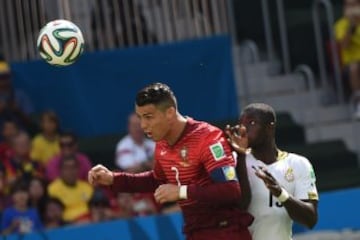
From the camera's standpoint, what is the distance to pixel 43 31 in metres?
9.20

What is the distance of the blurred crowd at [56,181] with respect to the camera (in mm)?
12609

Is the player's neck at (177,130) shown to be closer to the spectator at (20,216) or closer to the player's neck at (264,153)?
the player's neck at (264,153)

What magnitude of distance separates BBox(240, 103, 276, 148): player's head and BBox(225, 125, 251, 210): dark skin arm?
0.12 meters

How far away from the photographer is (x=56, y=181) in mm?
13031

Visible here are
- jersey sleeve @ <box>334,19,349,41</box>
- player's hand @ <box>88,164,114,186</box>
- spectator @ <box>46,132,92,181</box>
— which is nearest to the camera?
player's hand @ <box>88,164,114,186</box>

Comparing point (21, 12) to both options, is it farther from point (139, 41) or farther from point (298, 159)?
point (298, 159)

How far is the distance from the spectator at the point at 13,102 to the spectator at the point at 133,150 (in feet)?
4.65

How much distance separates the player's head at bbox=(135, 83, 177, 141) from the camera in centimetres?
791

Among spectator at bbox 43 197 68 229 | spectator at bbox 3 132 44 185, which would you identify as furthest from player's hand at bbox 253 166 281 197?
spectator at bbox 3 132 44 185

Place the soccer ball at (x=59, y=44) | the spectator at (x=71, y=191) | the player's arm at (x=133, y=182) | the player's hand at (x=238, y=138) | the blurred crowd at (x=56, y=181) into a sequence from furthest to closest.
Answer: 1. the spectator at (x=71, y=191)
2. the blurred crowd at (x=56, y=181)
3. the soccer ball at (x=59, y=44)
4. the player's arm at (x=133, y=182)
5. the player's hand at (x=238, y=138)

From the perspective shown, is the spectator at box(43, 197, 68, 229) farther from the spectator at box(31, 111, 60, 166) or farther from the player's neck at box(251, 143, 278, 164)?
the player's neck at box(251, 143, 278, 164)

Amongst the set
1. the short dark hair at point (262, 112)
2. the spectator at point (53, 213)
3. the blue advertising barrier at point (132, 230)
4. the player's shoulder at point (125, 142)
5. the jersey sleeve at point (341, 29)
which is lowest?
the blue advertising barrier at point (132, 230)

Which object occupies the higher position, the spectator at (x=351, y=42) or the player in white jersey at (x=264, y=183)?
the spectator at (x=351, y=42)

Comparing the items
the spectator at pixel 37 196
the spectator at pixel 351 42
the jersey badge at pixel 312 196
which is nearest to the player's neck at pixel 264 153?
Result: the jersey badge at pixel 312 196
